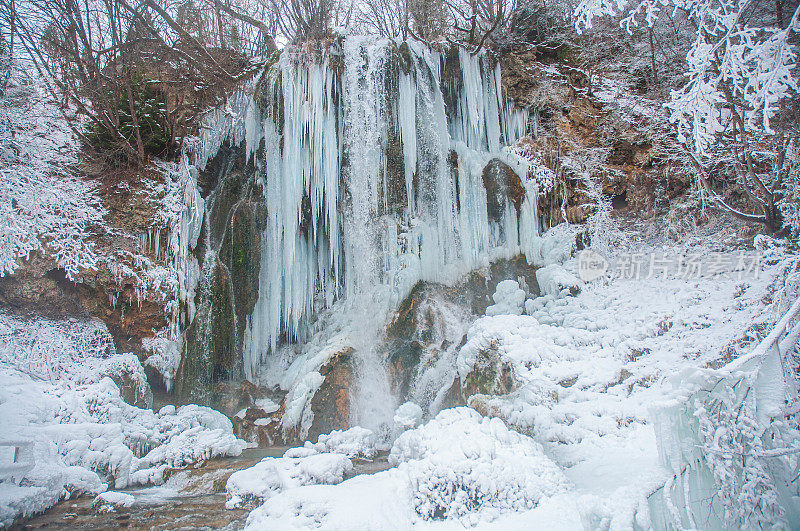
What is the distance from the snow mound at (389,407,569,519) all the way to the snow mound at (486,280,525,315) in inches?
142

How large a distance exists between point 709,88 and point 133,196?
8.45 metres

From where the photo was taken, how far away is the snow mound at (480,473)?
3.42m

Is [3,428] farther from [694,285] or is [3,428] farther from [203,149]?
[694,285]

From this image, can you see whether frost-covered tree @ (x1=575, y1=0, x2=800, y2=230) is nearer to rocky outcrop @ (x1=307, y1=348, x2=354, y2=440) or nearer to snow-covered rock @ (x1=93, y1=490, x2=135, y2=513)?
rocky outcrop @ (x1=307, y1=348, x2=354, y2=440)

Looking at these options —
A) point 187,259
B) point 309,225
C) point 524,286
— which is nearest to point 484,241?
point 524,286

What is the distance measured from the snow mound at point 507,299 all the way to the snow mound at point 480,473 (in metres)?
3.61

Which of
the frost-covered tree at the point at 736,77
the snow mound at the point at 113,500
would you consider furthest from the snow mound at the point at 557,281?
the snow mound at the point at 113,500

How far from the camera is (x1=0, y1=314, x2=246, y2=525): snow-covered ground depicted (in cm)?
449

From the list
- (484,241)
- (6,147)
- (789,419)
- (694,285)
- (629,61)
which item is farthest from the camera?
(629,61)

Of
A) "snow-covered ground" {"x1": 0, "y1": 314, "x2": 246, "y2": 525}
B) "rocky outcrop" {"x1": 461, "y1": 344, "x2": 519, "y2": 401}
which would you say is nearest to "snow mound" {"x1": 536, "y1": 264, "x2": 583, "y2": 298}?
"rocky outcrop" {"x1": 461, "y1": 344, "x2": 519, "y2": 401}

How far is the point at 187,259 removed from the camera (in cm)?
793

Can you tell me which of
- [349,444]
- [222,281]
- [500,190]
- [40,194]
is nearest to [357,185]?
[500,190]

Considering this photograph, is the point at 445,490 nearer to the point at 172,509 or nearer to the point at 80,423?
the point at 172,509

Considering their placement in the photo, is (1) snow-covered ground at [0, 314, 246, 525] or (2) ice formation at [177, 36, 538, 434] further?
(2) ice formation at [177, 36, 538, 434]
